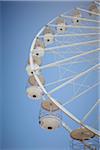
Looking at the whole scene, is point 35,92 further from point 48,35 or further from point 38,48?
point 48,35

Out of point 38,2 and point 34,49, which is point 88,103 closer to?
point 38,2

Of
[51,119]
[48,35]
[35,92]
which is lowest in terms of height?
[51,119]

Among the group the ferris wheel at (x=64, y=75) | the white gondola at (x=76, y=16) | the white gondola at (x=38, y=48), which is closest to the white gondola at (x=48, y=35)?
the ferris wheel at (x=64, y=75)

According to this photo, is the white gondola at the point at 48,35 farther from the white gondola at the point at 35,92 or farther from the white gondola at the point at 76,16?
the white gondola at the point at 35,92

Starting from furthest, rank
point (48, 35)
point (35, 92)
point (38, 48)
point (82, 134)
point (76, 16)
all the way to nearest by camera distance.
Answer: point (76, 16)
point (48, 35)
point (38, 48)
point (35, 92)
point (82, 134)

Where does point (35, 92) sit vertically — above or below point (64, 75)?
below

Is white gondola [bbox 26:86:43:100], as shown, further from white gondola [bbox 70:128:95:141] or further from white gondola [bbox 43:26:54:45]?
white gondola [bbox 43:26:54:45]

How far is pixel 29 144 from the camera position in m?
5.41

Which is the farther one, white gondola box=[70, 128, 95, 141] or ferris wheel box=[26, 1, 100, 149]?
ferris wheel box=[26, 1, 100, 149]

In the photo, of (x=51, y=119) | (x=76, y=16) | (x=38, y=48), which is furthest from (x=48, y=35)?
(x=51, y=119)

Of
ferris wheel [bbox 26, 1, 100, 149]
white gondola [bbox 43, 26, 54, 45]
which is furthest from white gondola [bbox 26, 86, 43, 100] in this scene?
white gondola [bbox 43, 26, 54, 45]

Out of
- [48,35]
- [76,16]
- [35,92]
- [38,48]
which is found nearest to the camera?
[35,92]

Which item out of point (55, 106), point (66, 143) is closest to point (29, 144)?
point (66, 143)

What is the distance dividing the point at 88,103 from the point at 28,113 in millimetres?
1232
